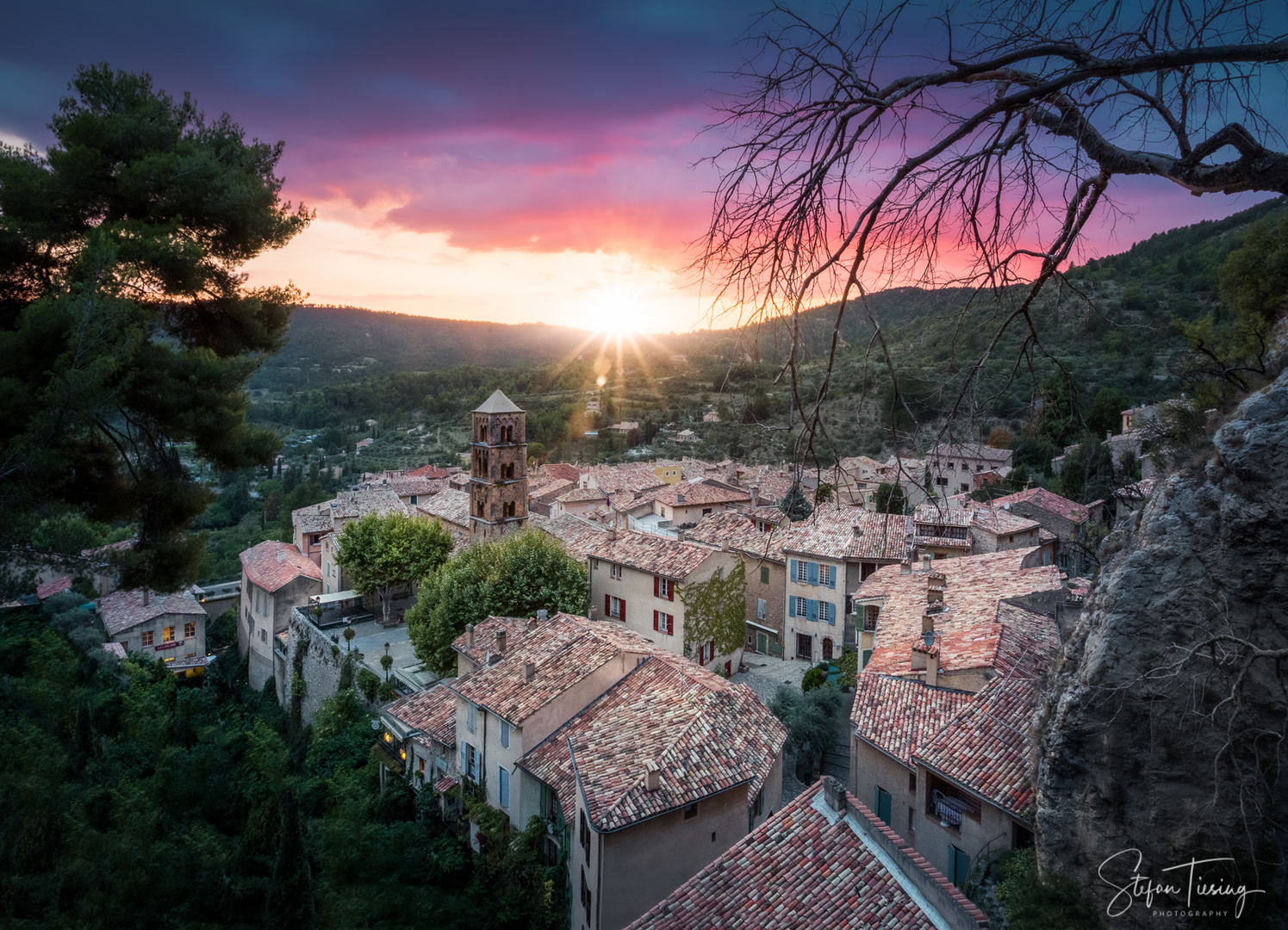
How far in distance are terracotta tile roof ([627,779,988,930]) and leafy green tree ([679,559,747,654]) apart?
1383 cm

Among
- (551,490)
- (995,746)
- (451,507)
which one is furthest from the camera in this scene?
(551,490)

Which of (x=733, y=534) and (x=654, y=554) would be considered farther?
(x=733, y=534)

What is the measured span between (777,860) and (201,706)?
97.2ft

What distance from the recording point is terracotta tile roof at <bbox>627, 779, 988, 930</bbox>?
7.53 meters

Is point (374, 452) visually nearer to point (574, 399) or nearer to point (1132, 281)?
point (574, 399)

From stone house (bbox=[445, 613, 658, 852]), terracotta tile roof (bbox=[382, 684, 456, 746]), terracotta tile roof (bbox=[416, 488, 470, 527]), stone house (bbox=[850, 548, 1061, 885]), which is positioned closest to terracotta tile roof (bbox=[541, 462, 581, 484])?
terracotta tile roof (bbox=[416, 488, 470, 527])

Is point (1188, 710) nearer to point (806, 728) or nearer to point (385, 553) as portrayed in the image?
point (806, 728)

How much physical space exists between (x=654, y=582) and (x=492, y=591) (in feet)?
17.4

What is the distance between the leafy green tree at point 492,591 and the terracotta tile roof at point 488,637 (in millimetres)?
3516

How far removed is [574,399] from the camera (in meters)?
94.8

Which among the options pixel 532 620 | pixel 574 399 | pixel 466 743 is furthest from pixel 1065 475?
pixel 574 399

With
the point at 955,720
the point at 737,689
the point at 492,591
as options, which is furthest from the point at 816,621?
the point at 955,720

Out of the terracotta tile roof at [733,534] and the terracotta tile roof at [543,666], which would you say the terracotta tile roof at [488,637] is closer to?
the terracotta tile roof at [543,666]

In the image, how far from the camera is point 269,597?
3247cm
